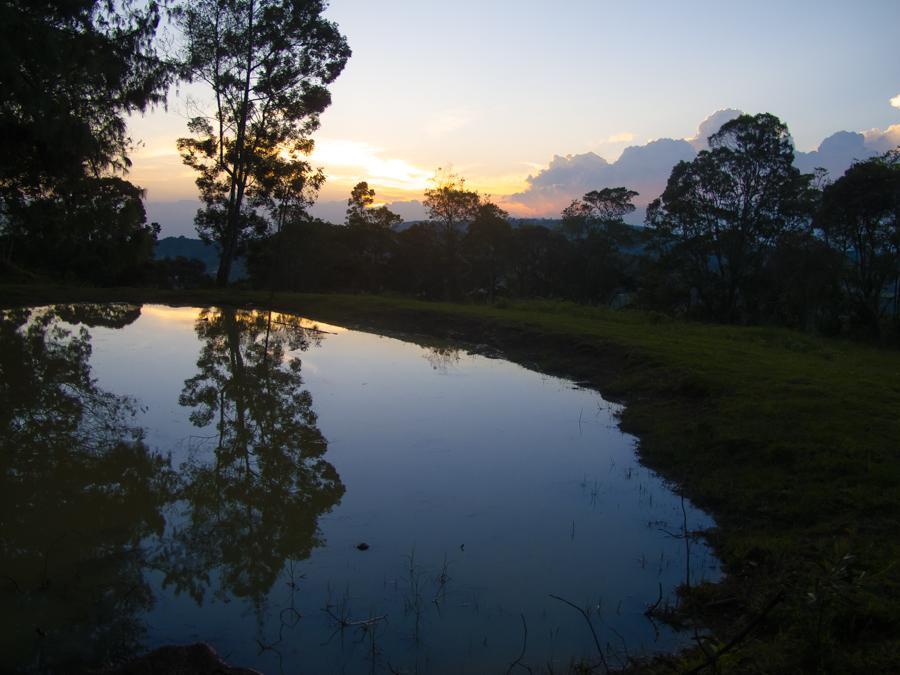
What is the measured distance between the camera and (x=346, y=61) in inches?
944

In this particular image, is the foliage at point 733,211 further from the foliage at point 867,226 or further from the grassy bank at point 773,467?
the grassy bank at point 773,467

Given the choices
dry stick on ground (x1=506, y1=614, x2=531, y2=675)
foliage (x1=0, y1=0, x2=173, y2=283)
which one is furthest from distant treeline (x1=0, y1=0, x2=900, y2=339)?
dry stick on ground (x1=506, y1=614, x2=531, y2=675)

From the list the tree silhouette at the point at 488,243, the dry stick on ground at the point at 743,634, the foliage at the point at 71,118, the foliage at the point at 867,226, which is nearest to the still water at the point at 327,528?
the dry stick on ground at the point at 743,634

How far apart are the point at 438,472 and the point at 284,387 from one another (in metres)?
Answer: 4.22

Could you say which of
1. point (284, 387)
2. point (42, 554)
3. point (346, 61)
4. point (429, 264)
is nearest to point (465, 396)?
point (284, 387)

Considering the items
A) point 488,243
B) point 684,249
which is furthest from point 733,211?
point 488,243

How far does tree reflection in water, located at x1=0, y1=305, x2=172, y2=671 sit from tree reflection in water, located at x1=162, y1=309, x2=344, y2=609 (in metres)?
0.28

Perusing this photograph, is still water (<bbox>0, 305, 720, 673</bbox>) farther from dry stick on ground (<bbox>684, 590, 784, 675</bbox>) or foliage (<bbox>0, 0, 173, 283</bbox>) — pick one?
foliage (<bbox>0, 0, 173, 283</bbox>)

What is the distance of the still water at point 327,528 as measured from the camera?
329 cm

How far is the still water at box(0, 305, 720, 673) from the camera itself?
130 inches

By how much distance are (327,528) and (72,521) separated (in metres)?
1.78

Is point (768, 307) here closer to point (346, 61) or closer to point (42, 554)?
point (346, 61)

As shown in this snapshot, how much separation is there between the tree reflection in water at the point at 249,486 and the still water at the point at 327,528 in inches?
0.9

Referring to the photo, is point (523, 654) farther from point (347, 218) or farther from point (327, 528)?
point (347, 218)
